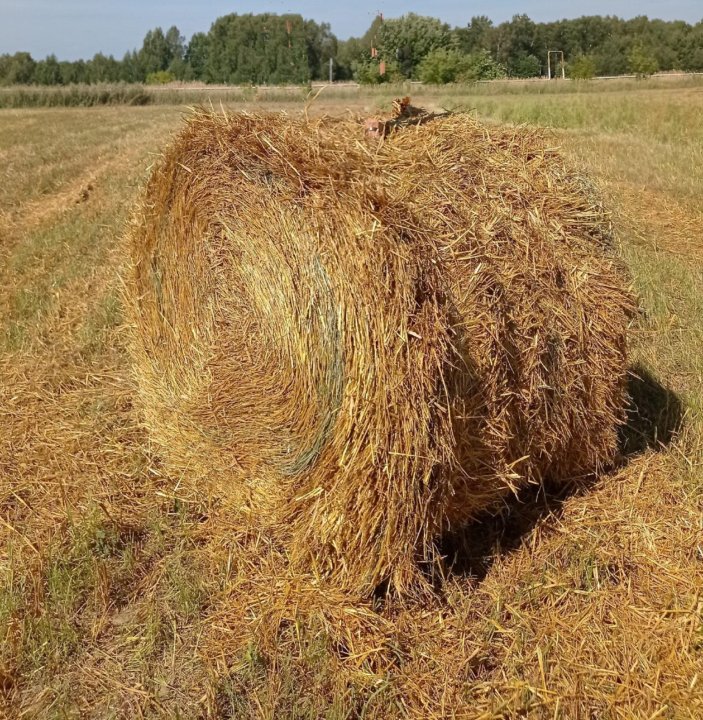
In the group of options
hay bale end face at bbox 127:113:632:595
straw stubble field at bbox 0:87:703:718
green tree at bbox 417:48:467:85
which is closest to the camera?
straw stubble field at bbox 0:87:703:718

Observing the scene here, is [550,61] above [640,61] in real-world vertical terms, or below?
below

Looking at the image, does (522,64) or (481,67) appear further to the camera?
(522,64)

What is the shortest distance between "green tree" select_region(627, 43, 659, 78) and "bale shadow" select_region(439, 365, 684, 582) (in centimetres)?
3918

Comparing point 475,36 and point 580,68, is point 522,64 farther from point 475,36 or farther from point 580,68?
point 580,68

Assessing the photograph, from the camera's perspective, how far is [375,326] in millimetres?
2822

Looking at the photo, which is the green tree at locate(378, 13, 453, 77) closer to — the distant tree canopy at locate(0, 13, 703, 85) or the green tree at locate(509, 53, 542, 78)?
the distant tree canopy at locate(0, 13, 703, 85)

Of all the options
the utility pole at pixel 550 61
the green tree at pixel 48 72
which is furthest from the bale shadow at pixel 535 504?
the green tree at pixel 48 72

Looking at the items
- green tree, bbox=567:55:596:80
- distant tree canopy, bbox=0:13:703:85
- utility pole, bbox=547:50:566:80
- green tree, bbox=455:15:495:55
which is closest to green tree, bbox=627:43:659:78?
distant tree canopy, bbox=0:13:703:85

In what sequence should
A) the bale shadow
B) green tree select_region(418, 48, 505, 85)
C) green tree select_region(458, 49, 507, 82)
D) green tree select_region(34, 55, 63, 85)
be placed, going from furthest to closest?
green tree select_region(34, 55, 63, 85) < green tree select_region(418, 48, 505, 85) < green tree select_region(458, 49, 507, 82) < the bale shadow

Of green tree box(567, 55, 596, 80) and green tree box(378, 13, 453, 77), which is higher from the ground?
green tree box(378, 13, 453, 77)

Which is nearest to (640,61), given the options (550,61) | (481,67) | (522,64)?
(550,61)

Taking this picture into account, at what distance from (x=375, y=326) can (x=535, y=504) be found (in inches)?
66.1

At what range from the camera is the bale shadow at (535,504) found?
3.51m

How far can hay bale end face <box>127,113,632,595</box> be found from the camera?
2.85 metres
